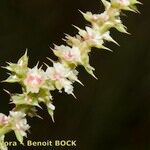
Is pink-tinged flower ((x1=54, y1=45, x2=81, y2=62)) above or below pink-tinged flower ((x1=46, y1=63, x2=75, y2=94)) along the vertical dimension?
above

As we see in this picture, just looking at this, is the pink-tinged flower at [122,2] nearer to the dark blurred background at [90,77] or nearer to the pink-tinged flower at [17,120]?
the dark blurred background at [90,77]

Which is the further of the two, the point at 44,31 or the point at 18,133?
the point at 44,31

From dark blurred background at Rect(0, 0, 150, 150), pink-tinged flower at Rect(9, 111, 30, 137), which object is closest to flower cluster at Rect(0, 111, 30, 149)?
pink-tinged flower at Rect(9, 111, 30, 137)

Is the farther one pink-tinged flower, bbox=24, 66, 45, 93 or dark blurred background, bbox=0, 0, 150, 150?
dark blurred background, bbox=0, 0, 150, 150

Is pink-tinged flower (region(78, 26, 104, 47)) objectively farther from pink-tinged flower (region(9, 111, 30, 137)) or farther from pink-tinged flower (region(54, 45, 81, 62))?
pink-tinged flower (region(9, 111, 30, 137))

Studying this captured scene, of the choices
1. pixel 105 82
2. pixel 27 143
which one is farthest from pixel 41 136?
pixel 105 82

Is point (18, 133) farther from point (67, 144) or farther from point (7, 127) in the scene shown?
point (67, 144)
